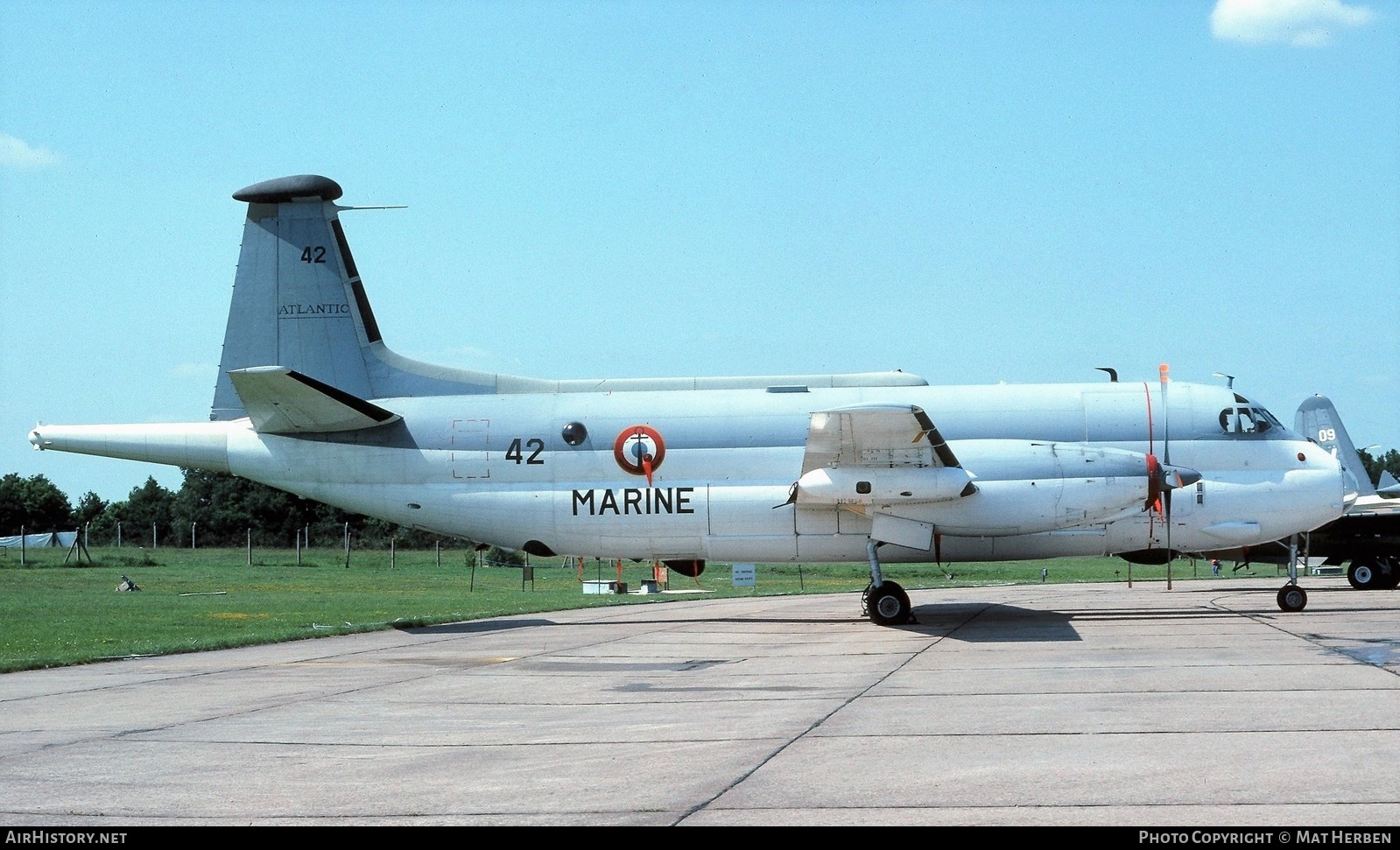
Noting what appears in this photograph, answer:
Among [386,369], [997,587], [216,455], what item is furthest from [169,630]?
[997,587]

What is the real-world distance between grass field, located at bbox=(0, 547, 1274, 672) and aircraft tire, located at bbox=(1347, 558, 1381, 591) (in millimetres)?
9296

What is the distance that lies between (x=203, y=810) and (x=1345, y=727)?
7507 millimetres

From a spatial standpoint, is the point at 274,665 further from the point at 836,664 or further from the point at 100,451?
the point at 100,451

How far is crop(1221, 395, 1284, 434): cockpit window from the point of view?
2062 cm

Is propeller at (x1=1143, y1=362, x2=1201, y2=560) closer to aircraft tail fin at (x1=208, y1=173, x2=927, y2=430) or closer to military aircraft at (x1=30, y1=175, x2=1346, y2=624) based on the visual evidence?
military aircraft at (x1=30, y1=175, x2=1346, y2=624)

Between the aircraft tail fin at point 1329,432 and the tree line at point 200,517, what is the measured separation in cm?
5574

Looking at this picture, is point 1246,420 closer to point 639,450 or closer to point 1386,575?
point 639,450

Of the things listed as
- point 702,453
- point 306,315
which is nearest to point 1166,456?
point 702,453

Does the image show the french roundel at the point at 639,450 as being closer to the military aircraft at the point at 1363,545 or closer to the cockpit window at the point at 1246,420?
the cockpit window at the point at 1246,420

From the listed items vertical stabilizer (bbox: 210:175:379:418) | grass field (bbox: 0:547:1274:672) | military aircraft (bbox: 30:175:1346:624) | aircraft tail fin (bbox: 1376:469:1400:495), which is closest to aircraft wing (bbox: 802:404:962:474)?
military aircraft (bbox: 30:175:1346:624)

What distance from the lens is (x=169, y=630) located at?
20453mm

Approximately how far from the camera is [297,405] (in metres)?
20.8

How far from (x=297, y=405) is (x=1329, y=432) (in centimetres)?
2881

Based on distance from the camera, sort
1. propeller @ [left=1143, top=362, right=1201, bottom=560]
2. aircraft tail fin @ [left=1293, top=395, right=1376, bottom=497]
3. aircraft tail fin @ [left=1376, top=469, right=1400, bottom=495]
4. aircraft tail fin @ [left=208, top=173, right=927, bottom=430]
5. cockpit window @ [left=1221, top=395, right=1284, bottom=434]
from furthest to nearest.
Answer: aircraft tail fin @ [left=1293, top=395, right=1376, bottom=497], aircraft tail fin @ [left=1376, top=469, right=1400, bottom=495], aircraft tail fin @ [left=208, top=173, right=927, bottom=430], cockpit window @ [left=1221, top=395, right=1284, bottom=434], propeller @ [left=1143, top=362, right=1201, bottom=560]
